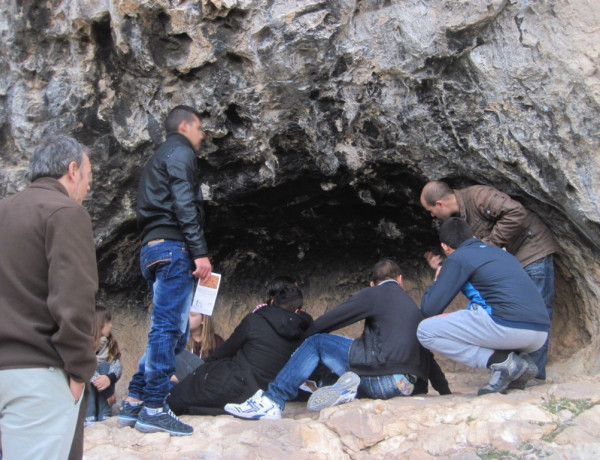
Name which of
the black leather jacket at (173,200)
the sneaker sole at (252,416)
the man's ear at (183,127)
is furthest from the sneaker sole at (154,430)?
the man's ear at (183,127)

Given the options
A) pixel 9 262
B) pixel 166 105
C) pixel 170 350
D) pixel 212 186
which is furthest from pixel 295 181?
pixel 9 262

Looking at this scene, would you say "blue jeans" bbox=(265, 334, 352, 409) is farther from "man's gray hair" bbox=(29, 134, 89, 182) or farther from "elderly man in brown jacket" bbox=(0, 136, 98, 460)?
"man's gray hair" bbox=(29, 134, 89, 182)

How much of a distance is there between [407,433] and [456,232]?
1194 mm

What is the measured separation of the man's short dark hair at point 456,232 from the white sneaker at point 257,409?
1.36m

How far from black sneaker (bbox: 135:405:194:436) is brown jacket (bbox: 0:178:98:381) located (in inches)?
45.4

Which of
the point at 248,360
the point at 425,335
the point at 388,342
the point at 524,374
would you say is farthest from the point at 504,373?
the point at 248,360

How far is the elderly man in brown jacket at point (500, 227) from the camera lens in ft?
13.0

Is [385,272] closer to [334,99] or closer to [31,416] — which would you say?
[334,99]

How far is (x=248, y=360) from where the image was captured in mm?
3852

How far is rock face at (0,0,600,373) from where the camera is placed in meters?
3.80

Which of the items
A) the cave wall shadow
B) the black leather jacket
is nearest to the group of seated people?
the black leather jacket

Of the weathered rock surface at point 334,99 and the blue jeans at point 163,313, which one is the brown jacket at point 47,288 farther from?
the weathered rock surface at point 334,99

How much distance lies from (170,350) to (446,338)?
1.46 metres

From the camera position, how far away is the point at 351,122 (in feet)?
14.0
